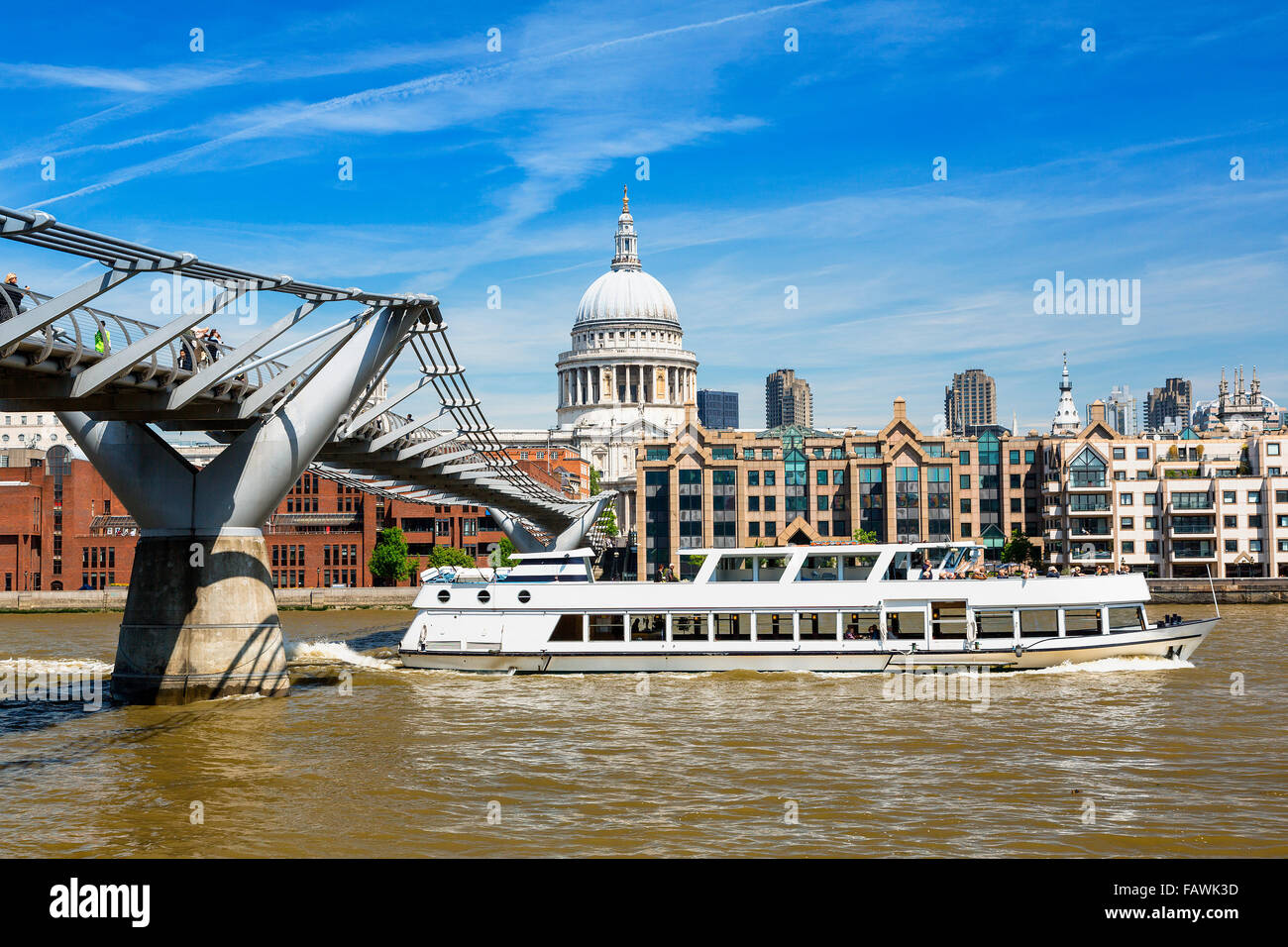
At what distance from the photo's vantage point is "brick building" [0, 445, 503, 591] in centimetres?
10200

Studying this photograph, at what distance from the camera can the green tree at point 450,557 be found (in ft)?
337

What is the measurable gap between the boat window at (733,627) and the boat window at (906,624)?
13.5ft

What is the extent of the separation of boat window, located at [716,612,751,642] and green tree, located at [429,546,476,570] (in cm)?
6457

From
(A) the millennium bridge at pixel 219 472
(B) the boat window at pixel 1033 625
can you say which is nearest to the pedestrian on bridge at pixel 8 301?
(A) the millennium bridge at pixel 219 472

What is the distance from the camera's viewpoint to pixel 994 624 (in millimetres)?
38062

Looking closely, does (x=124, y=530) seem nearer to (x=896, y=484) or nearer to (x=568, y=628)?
(x=896, y=484)

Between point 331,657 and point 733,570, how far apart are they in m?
15.3

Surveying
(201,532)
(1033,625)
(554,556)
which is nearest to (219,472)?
(201,532)

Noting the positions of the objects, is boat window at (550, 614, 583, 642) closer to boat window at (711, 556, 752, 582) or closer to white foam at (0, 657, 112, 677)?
boat window at (711, 556, 752, 582)

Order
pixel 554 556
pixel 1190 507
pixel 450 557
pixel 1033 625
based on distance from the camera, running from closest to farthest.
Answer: pixel 1033 625 → pixel 554 556 → pixel 1190 507 → pixel 450 557

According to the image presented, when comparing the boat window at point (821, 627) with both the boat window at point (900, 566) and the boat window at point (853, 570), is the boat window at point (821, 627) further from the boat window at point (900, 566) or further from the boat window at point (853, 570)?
the boat window at point (900, 566)

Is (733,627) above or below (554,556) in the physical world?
below

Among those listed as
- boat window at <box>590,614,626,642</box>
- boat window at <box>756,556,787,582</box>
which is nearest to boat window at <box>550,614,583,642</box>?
boat window at <box>590,614,626,642</box>
